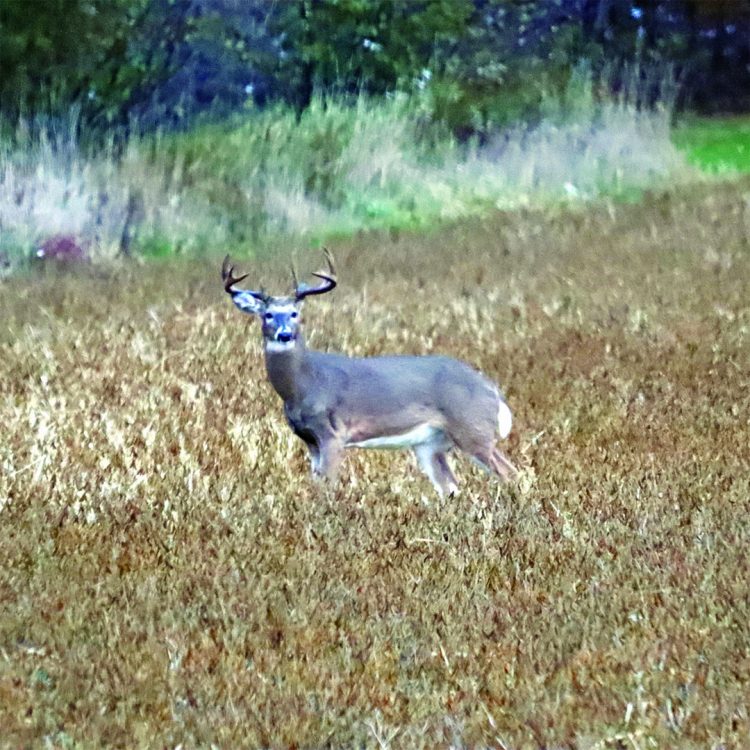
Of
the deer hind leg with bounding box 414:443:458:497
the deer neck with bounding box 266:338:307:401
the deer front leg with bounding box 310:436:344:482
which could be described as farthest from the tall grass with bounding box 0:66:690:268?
the deer front leg with bounding box 310:436:344:482

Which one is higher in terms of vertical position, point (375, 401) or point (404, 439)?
point (375, 401)

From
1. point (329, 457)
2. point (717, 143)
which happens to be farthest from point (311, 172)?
point (329, 457)

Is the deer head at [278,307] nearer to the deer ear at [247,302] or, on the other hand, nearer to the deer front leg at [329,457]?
the deer ear at [247,302]

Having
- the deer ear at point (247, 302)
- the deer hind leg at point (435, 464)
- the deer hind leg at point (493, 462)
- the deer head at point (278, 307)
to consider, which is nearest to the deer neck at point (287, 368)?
the deer head at point (278, 307)

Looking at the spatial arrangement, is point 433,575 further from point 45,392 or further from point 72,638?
point 45,392

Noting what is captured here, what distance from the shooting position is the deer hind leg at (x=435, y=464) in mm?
7375

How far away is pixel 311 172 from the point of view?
16.9 metres

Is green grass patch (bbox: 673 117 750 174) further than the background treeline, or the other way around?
green grass patch (bbox: 673 117 750 174)

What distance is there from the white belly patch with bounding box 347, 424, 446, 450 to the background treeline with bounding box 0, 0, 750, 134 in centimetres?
961

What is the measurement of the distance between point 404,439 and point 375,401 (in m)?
0.22

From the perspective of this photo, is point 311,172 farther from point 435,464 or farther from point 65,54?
point 435,464

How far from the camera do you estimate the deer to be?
6953 mm

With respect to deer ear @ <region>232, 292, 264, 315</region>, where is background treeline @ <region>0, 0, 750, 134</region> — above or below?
below

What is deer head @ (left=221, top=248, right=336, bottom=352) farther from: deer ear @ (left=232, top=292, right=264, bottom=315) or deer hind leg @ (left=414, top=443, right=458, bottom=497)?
deer hind leg @ (left=414, top=443, right=458, bottom=497)
